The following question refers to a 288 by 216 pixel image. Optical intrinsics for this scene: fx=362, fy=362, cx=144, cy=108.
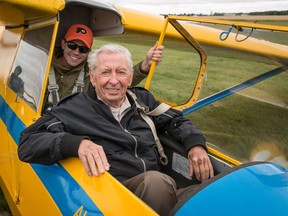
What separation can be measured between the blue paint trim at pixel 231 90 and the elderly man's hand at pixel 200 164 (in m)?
0.87

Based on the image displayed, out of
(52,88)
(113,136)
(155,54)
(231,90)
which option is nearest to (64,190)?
(113,136)

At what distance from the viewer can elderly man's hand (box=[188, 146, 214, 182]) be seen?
2.17 metres

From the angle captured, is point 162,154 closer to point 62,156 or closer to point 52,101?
point 62,156

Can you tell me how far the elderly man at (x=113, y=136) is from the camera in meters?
1.76

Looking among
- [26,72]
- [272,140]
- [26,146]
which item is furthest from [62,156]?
[272,140]

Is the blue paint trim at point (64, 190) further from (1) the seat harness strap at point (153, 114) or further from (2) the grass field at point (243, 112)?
(2) the grass field at point (243, 112)

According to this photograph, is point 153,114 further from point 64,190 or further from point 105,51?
point 64,190

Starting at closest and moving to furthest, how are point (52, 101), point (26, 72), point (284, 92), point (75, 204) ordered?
point (75, 204) → point (284, 92) → point (52, 101) → point (26, 72)

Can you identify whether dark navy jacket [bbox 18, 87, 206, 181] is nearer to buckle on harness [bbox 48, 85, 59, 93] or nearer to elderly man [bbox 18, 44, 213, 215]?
elderly man [bbox 18, 44, 213, 215]

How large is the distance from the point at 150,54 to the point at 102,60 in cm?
88

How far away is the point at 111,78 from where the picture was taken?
7.36 feet

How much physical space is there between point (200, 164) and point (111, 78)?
76 centimetres

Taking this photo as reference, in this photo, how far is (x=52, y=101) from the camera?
281 centimetres

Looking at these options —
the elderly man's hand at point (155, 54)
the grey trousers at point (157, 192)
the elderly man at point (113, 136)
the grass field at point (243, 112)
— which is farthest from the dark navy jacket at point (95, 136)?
the elderly man's hand at point (155, 54)
